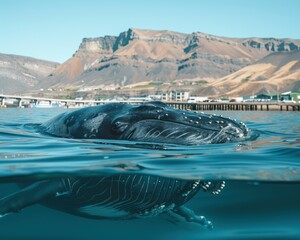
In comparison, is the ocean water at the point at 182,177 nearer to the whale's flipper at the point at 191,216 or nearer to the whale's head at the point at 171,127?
the whale's flipper at the point at 191,216

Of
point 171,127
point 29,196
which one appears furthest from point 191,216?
point 171,127

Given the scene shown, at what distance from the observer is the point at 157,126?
28.2ft

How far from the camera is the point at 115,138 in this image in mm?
8781

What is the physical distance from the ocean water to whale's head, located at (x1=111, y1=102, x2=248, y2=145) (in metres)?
0.45

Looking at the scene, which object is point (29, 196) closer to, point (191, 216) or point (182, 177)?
point (191, 216)

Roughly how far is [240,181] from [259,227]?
40.6 inches

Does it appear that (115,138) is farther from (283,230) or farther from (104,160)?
(283,230)

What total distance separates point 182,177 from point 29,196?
Result: 1.81 m

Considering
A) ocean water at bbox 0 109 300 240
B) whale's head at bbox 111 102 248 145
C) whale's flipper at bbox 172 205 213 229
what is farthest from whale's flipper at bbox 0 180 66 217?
whale's head at bbox 111 102 248 145

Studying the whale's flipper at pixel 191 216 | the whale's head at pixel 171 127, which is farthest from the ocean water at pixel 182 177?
the whale's head at pixel 171 127

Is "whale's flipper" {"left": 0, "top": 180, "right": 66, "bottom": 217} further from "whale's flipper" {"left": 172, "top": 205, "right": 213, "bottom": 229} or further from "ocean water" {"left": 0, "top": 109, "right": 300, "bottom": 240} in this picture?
"whale's flipper" {"left": 172, "top": 205, "right": 213, "bottom": 229}

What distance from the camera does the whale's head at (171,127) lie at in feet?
27.5

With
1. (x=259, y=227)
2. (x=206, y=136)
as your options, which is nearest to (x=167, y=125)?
(x=206, y=136)

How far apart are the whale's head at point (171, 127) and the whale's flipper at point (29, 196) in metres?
4.10
